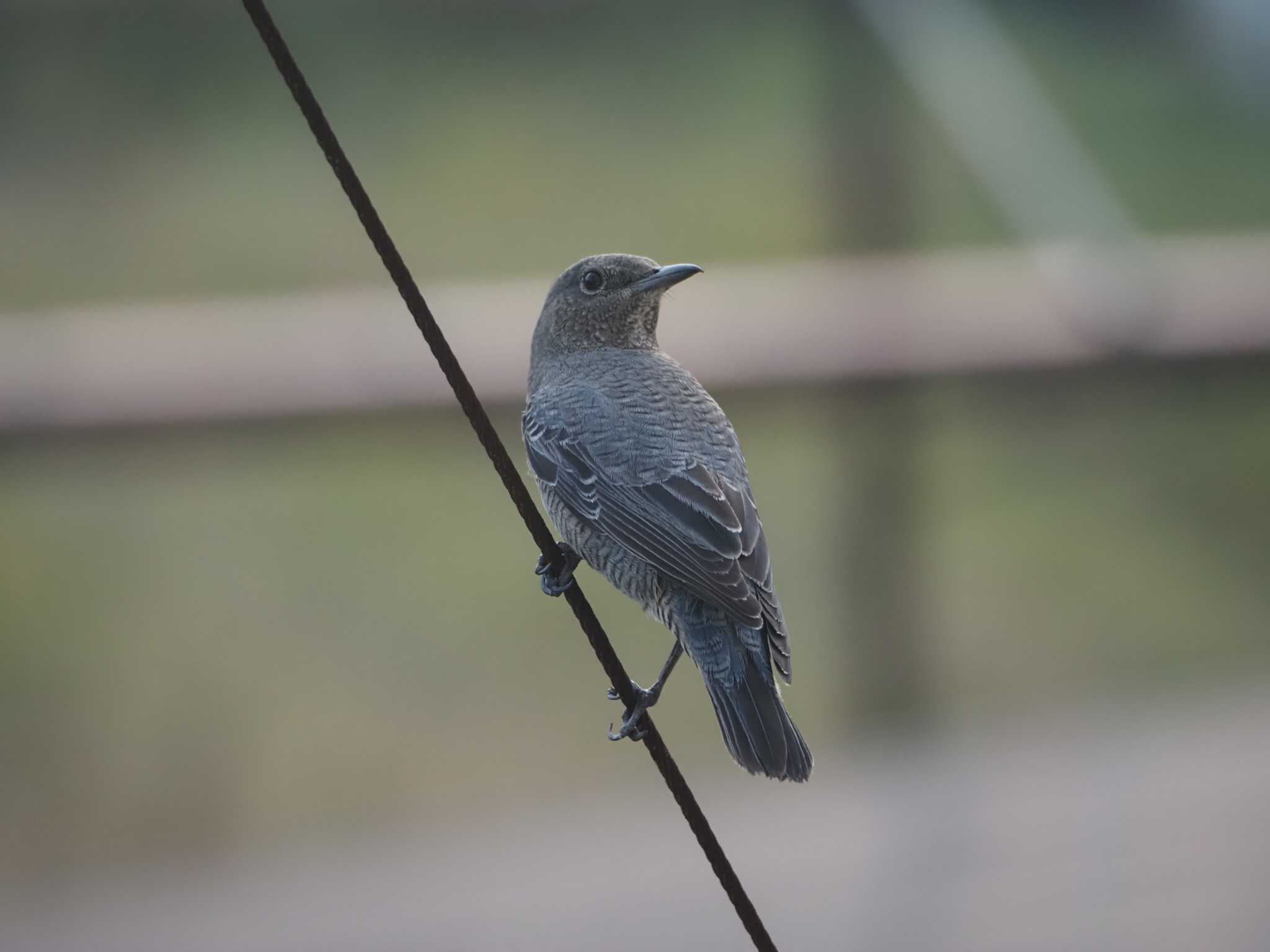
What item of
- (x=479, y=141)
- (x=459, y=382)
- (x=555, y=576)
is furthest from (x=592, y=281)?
(x=479, y=141)

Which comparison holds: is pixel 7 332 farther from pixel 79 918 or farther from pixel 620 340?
pixel 620 340

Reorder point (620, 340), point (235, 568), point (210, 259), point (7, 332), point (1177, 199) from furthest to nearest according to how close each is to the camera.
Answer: point (1177, 199) < point (210, 259) < point (235, 568) < point (7, 332) < point (620, 340)

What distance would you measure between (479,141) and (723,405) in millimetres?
5743

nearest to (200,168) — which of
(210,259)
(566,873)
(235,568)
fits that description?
(210,259)

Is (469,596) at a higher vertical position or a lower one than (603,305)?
lower

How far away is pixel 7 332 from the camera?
318 inches

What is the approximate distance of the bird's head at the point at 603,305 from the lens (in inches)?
154

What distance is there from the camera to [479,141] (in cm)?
1324

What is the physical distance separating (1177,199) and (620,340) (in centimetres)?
1033

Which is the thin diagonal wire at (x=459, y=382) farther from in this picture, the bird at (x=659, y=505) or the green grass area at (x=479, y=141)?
the green grass area at (x=479, y=141)

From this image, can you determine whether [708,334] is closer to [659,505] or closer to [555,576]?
[659,505]

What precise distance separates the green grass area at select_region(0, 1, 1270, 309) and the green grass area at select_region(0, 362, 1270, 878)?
1.97 metres

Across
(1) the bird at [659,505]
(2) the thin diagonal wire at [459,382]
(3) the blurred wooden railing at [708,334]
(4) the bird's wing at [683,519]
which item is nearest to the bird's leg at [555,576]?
(1) the bird at [659,505]

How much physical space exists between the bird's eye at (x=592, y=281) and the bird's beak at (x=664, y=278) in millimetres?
87
